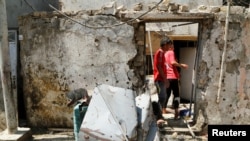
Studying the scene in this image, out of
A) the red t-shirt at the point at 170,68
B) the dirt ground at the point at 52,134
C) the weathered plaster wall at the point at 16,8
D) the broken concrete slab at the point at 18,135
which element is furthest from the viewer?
the weathered plaster wall at the point at 16,8

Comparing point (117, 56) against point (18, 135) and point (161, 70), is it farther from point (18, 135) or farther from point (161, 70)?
point (18, 135)

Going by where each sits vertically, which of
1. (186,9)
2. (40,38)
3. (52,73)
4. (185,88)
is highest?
(186,9)

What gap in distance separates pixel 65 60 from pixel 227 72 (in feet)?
10.0

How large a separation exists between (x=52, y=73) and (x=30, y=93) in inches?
24.3

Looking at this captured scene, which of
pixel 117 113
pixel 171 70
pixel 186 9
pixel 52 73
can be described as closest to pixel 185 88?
pixel 171 70

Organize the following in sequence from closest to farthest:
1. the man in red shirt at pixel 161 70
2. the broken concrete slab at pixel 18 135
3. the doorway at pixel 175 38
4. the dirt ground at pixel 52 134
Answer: the broken concrete slab at pixel 18 135 < the dirt ground at pixel 52 134 < the man in red shirt at pixel 161 70 < the doorway at pixel 175 38

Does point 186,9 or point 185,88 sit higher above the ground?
point 186,9

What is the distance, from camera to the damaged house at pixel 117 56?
632 cm

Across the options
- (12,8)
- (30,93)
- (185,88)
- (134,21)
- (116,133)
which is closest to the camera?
(116,133)

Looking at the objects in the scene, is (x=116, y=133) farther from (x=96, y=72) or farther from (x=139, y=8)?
(x=139, y=8)

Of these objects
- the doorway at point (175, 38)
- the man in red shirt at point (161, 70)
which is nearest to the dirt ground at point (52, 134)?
the man in red shirt at point (161, 70)

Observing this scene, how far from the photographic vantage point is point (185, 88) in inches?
373

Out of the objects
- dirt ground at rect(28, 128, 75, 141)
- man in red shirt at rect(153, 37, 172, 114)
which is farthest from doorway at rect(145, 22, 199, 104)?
dirt ground at rect(28, 128, 75, 141)

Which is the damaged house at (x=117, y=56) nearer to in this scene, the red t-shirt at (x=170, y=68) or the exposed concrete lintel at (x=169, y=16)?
the exposed concrete lintel at (x=169, y=16)
